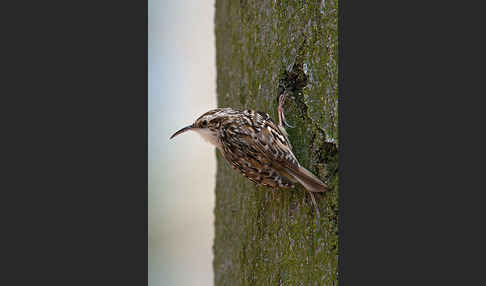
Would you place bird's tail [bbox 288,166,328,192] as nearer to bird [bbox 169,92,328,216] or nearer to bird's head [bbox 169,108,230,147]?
bird [bbox 169,92,328,216]

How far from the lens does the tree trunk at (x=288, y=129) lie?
1.35m

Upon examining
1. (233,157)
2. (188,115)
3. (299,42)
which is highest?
(299,42)

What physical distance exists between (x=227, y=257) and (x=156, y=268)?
534mm

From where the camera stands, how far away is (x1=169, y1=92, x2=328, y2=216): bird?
1.39m

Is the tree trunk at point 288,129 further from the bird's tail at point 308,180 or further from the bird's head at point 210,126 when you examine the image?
the bird's head at point 210,126

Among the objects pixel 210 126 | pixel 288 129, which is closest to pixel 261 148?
pixel 288 129

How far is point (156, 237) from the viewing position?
101 inches

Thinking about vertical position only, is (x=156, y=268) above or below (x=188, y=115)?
→ below

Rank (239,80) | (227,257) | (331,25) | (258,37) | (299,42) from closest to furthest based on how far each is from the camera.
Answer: (331,25)
(299,42)
(258,37)
(239,80)
(227,257)

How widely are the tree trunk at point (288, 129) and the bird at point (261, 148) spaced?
49 mm

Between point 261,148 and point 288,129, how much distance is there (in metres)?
0.16

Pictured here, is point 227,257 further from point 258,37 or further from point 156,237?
point 258,37

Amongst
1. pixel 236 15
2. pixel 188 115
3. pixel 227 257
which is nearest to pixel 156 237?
pixel 227 257

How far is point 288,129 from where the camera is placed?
1555 millimetres
